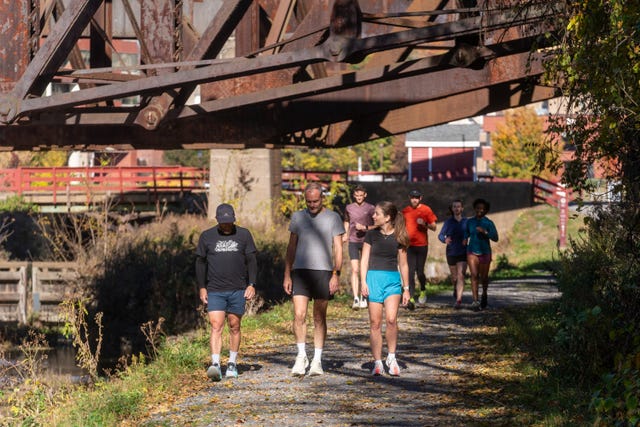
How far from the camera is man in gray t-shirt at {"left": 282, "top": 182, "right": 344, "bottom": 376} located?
12.8m

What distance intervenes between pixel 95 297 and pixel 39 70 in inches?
797

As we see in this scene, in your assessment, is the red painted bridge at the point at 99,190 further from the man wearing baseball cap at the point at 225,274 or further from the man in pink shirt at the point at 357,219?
the man wearing baseball cap at the point at 225,274

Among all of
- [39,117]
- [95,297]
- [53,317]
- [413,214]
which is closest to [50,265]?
[53,317]

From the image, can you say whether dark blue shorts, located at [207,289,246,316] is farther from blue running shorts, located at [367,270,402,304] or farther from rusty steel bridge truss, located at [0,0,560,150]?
rusty steel bridge truss, located at [0,0,560,150]

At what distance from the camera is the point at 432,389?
39.5ft

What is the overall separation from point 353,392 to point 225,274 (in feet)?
6.71

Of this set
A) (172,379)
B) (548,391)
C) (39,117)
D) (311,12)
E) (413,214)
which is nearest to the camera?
(548,391)

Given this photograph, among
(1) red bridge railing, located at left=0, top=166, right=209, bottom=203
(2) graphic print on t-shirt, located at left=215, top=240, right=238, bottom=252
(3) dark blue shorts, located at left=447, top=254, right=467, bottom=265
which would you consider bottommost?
(3) dark blue shorts, located at left=447, top=254, right=467, bottom=265

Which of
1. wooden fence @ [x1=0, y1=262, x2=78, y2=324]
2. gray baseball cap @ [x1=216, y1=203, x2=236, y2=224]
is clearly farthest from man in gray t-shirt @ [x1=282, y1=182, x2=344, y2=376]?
wooden fence @ [x1=0, y1=262, x2=78, y2=324]

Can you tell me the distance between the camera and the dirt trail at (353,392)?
34.6 feet

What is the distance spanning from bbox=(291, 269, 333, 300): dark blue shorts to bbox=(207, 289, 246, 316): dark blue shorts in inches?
25.1

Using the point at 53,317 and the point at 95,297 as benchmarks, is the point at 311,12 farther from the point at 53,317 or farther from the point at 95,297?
the point at 53,317

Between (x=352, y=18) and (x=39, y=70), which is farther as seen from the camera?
(x=39, y=70)

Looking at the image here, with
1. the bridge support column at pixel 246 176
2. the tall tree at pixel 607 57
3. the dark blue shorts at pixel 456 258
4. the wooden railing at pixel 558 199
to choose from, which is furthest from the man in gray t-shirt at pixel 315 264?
the wooden railing at pixel 558 199
